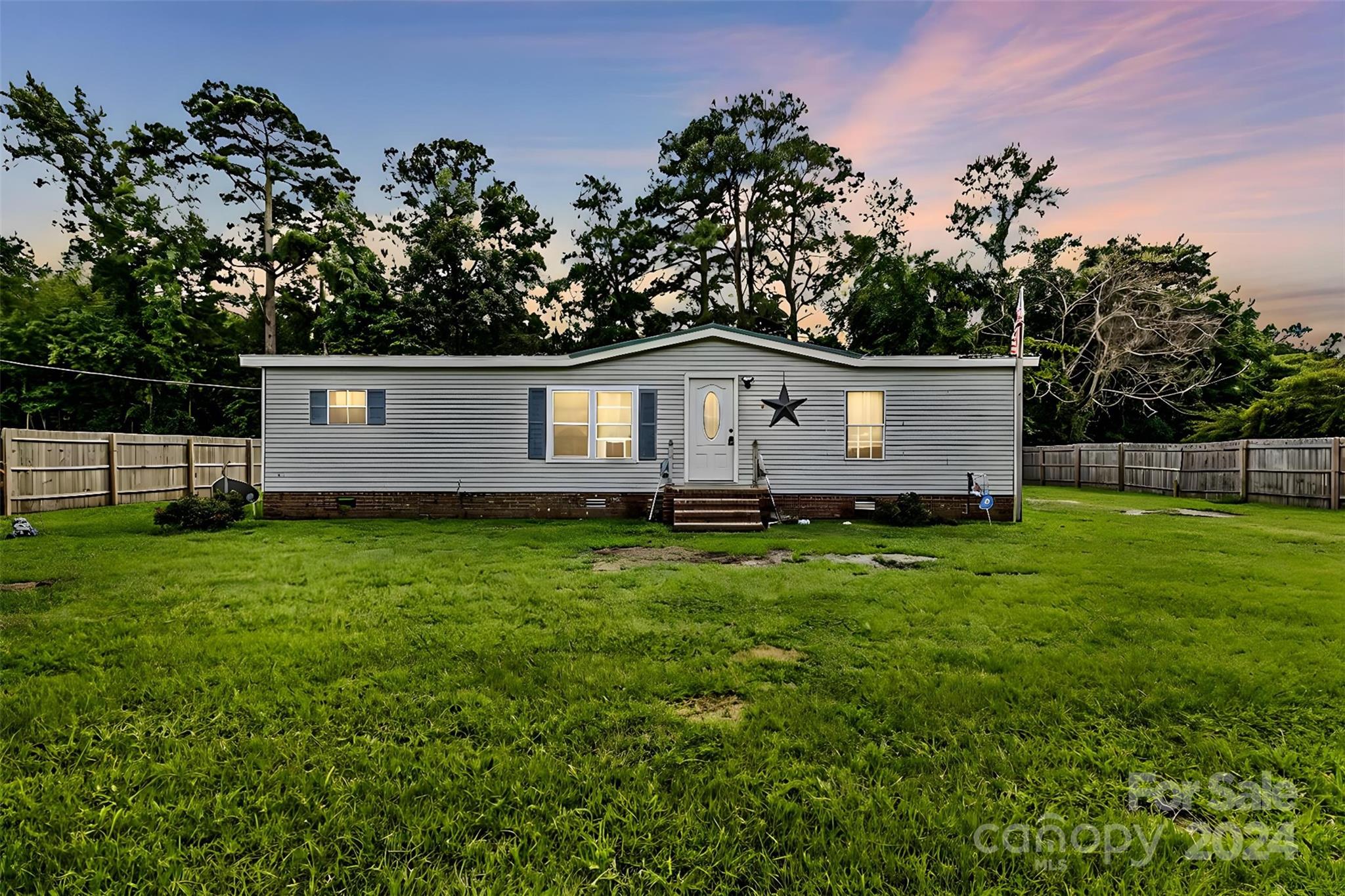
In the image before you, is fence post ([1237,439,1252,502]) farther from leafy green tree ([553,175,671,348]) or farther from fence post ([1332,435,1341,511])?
leafy green tree ([553,175,671,348])

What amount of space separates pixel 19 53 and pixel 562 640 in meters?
6.60

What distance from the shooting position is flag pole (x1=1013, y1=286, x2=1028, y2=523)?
10172mm

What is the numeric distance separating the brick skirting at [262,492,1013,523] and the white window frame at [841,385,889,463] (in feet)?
2.30

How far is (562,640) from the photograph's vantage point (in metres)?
4.00

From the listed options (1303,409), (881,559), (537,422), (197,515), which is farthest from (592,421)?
(1303,409)

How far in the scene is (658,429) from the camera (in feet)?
35.7

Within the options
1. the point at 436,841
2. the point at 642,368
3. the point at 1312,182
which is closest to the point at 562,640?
the point at 436,841

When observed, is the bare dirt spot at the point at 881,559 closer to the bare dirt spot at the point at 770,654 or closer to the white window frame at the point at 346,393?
the bare dirt spot at the point at 770,654

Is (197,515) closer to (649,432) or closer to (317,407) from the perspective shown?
(317,407)

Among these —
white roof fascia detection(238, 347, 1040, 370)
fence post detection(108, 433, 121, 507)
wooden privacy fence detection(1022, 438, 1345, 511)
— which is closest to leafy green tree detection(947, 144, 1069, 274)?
wooden privacy fence detection(1022, 438, 1345, 511)

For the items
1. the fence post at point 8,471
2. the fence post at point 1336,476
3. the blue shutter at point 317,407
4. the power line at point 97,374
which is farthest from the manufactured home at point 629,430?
the fence post at point 1336,476

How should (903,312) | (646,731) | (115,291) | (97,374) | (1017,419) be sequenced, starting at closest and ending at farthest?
(646,731) → (1017,419) → (97,374) → (115,291) → (903,312)

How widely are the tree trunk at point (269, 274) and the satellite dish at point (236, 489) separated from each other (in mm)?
13917

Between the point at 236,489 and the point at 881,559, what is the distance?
11.1 meters
